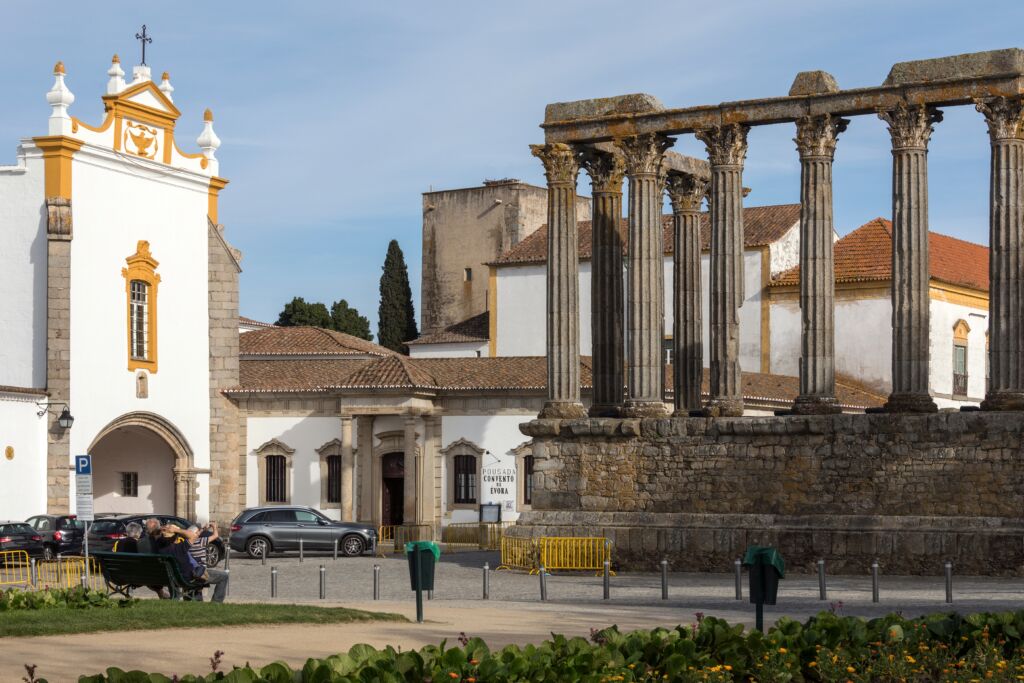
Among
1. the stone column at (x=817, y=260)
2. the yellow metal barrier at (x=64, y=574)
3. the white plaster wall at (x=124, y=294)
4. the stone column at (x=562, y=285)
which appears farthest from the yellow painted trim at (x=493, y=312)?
the stone column at (x=817, y=260)

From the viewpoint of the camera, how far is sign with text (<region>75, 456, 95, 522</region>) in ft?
100

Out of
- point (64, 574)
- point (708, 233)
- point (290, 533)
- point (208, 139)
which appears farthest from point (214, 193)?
point (64, 574)

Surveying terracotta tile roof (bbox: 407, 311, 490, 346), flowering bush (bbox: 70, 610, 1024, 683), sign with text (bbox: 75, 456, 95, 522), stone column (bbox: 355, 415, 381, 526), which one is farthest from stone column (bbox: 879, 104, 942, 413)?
terracotta tile roof (bbox: 407, 311, 490, 346)

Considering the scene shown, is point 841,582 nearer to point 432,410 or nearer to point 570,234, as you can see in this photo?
point 570,234

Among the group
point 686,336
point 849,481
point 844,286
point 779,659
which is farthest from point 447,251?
point 779,659

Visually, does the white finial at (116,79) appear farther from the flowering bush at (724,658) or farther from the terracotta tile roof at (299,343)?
the flowering bush at (724,658)

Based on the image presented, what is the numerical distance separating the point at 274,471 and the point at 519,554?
17643mm

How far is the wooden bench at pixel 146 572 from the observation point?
22328mm

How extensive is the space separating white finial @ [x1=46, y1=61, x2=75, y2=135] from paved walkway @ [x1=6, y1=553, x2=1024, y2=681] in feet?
41.3

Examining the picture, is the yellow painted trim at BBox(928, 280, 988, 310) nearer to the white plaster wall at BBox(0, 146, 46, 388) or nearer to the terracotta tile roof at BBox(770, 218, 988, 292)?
the terracotta tile roof at BBox(770, 218, 988, 292)

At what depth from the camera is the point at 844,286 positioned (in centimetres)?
5375

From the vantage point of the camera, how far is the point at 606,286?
35188 mm

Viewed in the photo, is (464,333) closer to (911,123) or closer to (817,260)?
(817,260)

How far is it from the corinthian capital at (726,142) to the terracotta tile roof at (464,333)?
29367 mm
